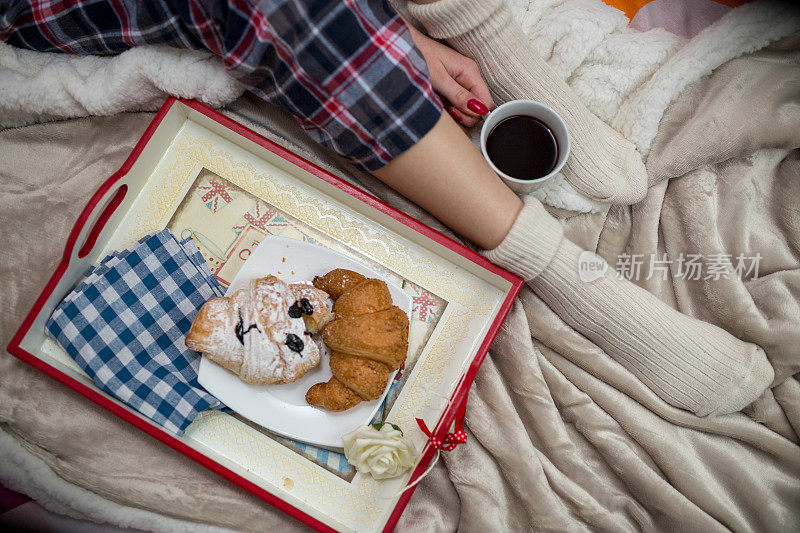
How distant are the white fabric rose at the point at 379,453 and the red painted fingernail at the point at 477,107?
2.42 feet

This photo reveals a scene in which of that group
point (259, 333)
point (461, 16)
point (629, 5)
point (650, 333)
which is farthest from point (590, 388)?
point (629, 5)

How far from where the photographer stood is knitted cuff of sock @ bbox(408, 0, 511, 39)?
1115 mm

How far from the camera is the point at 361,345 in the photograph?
38.3 inches

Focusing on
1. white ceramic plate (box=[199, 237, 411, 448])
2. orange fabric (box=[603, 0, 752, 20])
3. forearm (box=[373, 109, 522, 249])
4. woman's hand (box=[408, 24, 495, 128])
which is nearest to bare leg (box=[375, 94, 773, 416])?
forearm (box=[373, 109, 522, 249])

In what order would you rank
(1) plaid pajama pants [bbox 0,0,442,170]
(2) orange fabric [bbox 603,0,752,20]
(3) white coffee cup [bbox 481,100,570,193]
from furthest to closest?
1. (2) orange fabric [bbox 603,0,752,20]
2. (3) white coffee cup [bbox 481,100,570,193]
3. (1) plaid pajama pants [bbox 0,0,442,170]

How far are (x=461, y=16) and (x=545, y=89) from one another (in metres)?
0.26

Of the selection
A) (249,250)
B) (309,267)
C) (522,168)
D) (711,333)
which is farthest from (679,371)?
(249,250)

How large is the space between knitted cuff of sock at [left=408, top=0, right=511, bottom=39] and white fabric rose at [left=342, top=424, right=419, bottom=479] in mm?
921

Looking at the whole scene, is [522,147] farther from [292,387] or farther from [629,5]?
[292,387]

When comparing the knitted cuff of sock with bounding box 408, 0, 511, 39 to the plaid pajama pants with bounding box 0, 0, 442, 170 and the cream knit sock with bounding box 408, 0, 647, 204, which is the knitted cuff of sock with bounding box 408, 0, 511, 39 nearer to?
the cream knit sock with bounding box 408, 0, 647, 204

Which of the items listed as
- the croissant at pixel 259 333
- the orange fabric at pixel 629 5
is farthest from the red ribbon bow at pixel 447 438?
the orange fabric at pixel 629 5

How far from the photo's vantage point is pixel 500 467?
1.15m

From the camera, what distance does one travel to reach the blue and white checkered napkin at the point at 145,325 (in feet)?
3.28

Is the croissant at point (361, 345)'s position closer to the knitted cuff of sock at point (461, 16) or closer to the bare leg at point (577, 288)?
the bare leg at point (577, 288)
